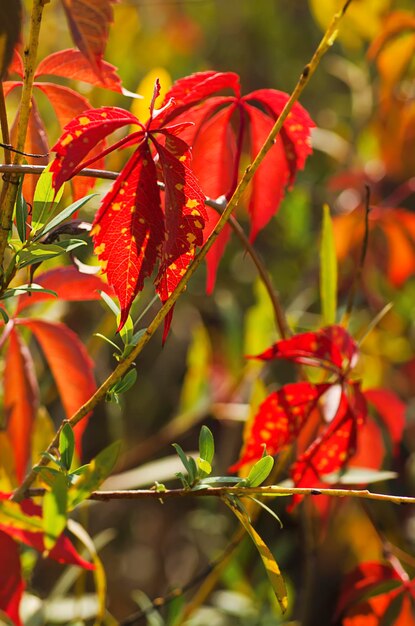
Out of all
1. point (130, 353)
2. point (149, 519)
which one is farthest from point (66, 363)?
point (149, 519)

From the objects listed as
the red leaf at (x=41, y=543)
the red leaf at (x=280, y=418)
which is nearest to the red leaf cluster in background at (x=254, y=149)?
the red leaf at (x=280, y=418)

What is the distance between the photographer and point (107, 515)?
58.6 inches

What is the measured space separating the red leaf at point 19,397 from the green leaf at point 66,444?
0.74 feet

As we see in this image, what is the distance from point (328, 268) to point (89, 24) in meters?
0.33

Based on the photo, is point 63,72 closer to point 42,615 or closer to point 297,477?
point 297,477

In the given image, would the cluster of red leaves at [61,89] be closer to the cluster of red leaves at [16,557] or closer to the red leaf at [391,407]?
the cluster of red leaves at [16,557]

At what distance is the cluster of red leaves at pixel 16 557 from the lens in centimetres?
53

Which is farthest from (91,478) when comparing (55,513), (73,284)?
(73,284)

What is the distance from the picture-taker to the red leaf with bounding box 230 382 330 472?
0.60 metres

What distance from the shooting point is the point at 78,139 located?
44cm

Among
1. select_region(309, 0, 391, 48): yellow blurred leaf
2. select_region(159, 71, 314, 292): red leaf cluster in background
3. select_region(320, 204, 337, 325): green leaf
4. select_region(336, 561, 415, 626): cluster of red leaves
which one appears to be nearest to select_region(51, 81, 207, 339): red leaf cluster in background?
select_region(159, 71, 314, 292): red leaf cluster in background

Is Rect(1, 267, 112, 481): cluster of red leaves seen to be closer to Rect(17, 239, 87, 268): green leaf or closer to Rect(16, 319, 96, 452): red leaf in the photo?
Rect(16, 319, 96, 452): red leaf

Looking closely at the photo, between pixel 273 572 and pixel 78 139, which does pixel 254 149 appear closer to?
pixel 78 139

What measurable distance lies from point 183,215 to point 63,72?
17 cm
